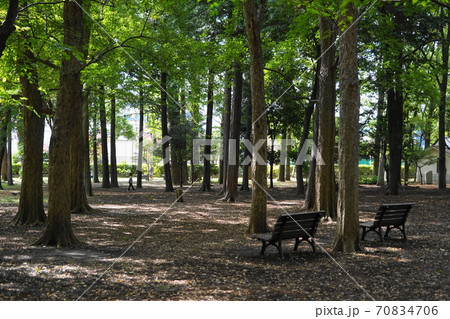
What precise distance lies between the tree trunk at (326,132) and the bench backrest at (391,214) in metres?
3.21

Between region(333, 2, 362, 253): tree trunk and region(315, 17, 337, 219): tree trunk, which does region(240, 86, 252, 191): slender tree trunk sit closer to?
region(315, 17, 337, 219): tree trunk

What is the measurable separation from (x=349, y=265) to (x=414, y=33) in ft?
57.5

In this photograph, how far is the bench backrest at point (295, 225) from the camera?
7.64 meters

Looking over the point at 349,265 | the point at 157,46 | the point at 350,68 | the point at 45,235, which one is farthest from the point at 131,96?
the point at 349,265

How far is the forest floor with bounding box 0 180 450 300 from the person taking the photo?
17.3 ft

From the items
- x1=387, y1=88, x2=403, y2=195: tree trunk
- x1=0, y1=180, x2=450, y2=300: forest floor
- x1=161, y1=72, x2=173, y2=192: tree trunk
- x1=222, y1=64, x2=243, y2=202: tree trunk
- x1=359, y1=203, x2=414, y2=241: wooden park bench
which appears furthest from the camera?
x1=161, y1=72, x2=173, y2=192: tree trunk

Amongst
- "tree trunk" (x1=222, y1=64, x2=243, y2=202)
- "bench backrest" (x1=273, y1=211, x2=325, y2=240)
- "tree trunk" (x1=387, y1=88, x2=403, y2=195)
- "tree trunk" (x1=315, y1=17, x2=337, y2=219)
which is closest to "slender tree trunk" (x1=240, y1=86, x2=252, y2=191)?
"tree trunk" (x1=222, y1=64, x2=243, y2=202)

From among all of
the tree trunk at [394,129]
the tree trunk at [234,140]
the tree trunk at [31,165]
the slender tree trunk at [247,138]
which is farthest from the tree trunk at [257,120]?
the slender tree trunk at [247,138]

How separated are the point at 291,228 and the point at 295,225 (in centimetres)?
9

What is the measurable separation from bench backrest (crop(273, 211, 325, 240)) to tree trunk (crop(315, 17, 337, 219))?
15.0ft

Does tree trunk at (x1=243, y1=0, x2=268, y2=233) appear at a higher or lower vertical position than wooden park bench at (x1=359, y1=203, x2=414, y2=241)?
higher

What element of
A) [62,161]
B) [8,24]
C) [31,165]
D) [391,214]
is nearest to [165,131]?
[31,165]

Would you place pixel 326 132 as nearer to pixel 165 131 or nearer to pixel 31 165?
pixel 31 165

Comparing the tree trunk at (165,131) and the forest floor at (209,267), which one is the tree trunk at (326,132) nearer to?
the forest floor at (209,267)
